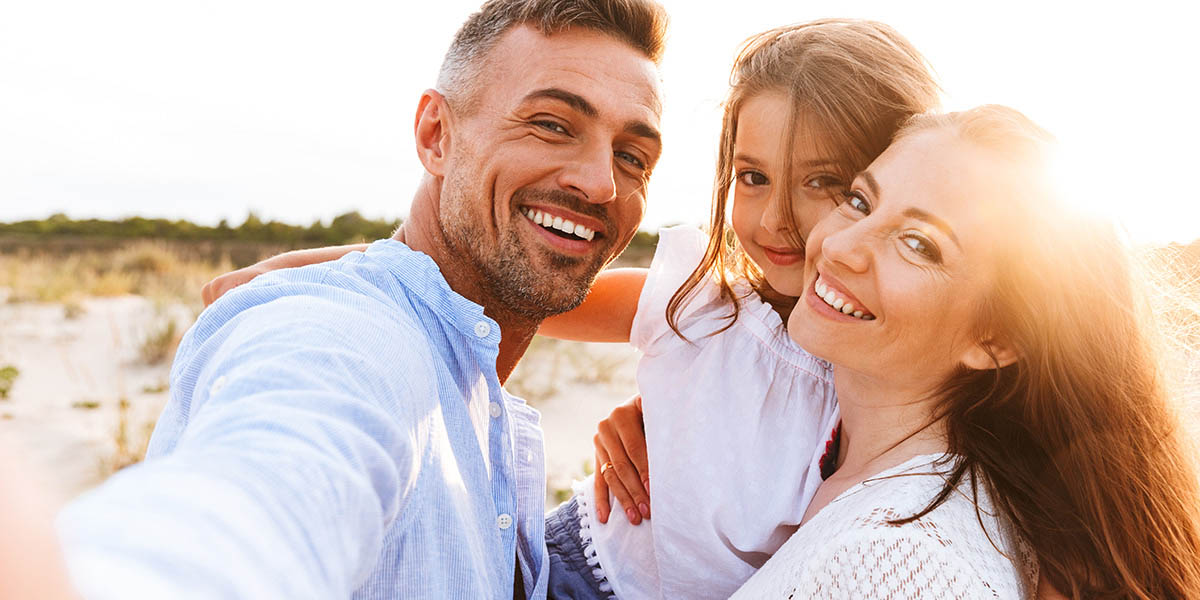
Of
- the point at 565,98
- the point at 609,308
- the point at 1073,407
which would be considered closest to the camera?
the point at 1073,407

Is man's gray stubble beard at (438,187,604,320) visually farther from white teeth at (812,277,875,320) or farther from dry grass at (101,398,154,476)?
dry grass at (101,398,154,476)

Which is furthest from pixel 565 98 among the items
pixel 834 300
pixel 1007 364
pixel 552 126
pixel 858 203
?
pixel 1007 364

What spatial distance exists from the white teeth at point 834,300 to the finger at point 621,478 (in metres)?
0.96

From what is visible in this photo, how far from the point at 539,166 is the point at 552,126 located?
0.15 m

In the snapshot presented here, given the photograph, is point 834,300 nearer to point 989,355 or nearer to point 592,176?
point 989,355

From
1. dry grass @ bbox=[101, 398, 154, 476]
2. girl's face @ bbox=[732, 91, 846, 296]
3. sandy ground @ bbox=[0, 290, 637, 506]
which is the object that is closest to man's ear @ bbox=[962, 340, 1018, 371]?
girl's face @ bbox=[732, 91, 846, 296]

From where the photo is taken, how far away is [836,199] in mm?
2488

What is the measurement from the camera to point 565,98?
2.59 metres

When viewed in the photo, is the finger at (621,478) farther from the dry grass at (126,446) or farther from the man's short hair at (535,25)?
the dry grass at (126,446)

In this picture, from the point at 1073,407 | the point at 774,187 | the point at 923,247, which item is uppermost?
the point at 774,187

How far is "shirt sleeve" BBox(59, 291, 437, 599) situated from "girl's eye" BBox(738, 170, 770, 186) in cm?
148

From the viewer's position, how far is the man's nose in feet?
8.55

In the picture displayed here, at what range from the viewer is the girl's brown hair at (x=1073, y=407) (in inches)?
78.6

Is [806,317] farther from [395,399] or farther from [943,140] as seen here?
[395,399]
